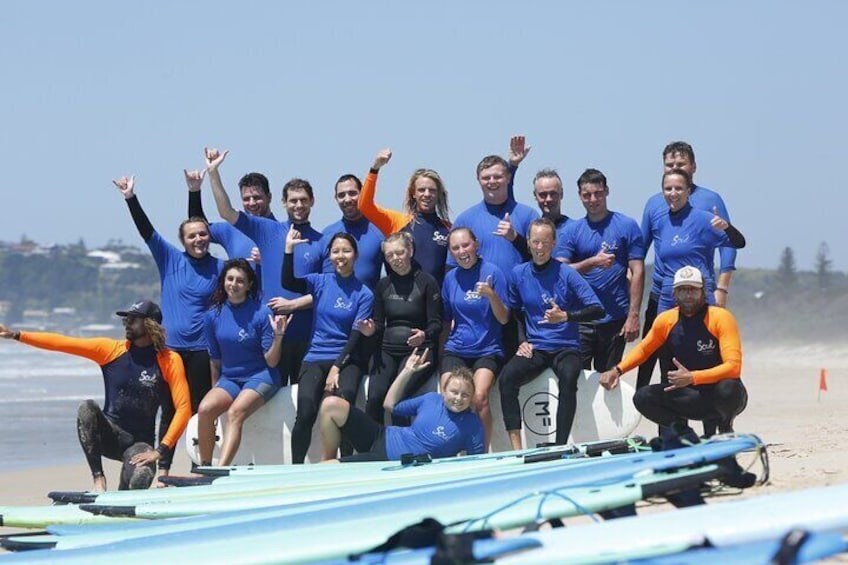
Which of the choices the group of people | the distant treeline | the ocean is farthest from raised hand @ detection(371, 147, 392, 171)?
the distant treeline

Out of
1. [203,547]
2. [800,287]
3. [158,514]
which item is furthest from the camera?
[800,287]

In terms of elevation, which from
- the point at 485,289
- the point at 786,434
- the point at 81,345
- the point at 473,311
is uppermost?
the point at 485,289

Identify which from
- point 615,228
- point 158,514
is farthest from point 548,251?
point 158,514

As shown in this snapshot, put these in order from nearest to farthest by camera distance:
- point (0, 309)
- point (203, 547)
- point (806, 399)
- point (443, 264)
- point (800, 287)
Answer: point (203, 547)
point (443, 264)
point (806, 399)
point (800, 287)
point (0, 309)

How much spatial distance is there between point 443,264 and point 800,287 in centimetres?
3951

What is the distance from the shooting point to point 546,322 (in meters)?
8.75

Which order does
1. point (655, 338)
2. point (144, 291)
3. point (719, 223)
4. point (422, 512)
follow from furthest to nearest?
point (144, 291), point (719, 223), point (655, 338), point (422, 512)

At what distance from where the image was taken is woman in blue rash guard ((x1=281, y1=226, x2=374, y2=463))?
896 centimetres

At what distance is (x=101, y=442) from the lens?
884 centimetres

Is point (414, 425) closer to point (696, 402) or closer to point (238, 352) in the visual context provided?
point (238, 352)

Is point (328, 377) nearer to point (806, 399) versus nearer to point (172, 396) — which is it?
point (172, 396)

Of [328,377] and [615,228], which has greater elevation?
[615,228]

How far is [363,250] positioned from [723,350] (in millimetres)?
2604

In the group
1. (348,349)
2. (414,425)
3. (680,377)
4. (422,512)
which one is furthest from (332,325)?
(422,512)
